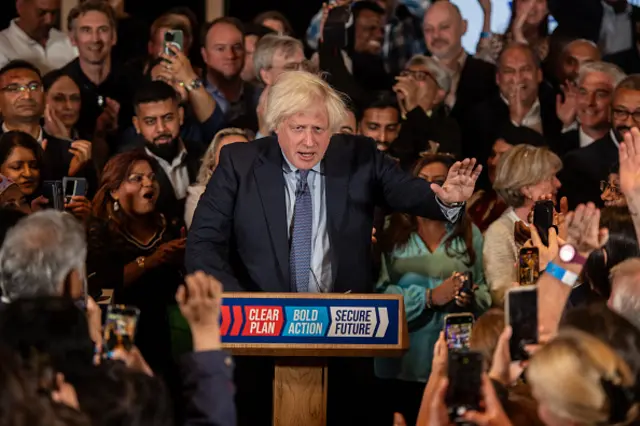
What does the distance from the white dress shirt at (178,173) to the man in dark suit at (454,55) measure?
1567mm

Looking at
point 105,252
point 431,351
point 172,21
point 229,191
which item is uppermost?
point 172,21

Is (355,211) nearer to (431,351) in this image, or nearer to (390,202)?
(390,202)

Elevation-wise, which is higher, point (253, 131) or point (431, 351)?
point (253, 131)

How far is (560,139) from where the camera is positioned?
20.8ft

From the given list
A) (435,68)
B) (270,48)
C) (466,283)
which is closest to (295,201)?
(466,283)

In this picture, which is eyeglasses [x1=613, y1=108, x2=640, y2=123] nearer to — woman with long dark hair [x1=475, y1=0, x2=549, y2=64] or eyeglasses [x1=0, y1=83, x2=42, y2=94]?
woman with long dark hair [x1=475, y1=0, x2=549, y2=64]

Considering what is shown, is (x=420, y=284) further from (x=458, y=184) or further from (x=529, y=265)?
(x=529, y=265)

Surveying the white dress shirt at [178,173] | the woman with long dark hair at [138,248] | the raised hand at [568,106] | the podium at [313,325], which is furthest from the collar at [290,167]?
the raised hand at [568,106]

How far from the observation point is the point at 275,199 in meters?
4.14

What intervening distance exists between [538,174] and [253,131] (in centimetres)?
142


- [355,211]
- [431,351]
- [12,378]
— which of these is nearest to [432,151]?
[431,351]

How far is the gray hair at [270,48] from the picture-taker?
582 cm

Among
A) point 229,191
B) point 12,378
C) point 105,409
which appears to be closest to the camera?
point 12,378

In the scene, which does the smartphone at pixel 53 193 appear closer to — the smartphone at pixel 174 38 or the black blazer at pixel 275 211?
the black blazer at pixel 275 211
